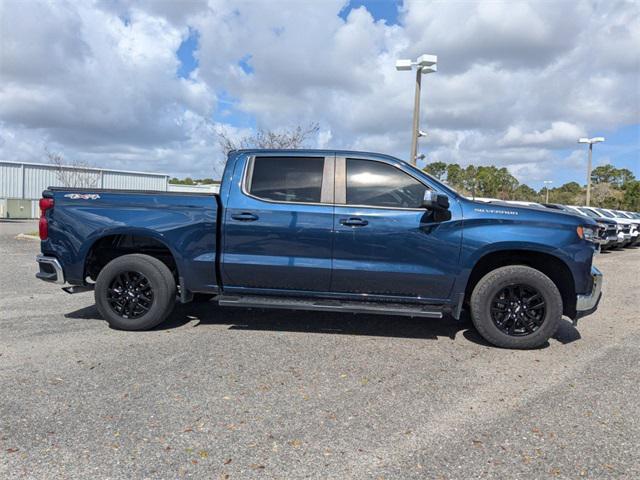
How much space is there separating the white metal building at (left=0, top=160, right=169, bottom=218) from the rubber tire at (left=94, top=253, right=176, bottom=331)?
29415mm

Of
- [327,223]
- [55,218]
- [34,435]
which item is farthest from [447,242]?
[55,218]

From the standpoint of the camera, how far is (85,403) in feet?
11.8

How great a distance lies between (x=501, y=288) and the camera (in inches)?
197

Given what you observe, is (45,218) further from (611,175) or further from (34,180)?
(611,175)

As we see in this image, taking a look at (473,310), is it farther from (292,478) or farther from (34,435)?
(34,435)

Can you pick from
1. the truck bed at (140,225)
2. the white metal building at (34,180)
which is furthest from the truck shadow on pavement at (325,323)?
the white metal building at (34,180)

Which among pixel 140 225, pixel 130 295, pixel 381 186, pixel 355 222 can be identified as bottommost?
pixel 130 295

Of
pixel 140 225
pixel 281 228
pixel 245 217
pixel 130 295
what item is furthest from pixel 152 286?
pixel 281 228

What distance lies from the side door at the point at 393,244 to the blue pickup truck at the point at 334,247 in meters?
0.01

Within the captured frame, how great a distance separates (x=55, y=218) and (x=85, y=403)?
2579 mm

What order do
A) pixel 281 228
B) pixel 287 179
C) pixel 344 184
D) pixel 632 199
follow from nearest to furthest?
pixel 281 228, pixel 344 184, pixel 287 179, pixel 632 199

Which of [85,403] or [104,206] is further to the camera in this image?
[104,206]

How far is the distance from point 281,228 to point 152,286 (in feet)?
5.00

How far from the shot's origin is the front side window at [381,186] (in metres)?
5.17
